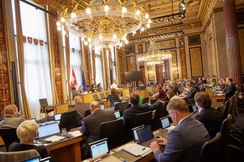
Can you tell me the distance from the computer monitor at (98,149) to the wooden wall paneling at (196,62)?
14.6 meters

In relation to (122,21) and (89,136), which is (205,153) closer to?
(89,136)

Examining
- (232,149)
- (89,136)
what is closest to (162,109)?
(232,149)

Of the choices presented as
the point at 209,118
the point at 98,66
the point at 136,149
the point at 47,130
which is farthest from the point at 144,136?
the point at 98,66

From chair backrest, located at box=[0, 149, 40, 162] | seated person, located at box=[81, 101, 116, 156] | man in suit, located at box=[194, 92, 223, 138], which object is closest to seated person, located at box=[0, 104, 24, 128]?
seated person, located at box=[81, 101, 116, 156]

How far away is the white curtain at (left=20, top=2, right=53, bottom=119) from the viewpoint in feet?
23.9

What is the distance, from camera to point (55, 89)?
8453 mm

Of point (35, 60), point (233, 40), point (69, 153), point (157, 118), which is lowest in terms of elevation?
point (69, 153)

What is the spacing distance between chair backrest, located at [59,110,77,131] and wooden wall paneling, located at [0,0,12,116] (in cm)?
348

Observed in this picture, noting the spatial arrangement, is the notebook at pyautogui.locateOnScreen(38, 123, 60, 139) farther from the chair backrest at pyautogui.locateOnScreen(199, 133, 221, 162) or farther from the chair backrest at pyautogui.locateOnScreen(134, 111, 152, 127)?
the chair backrest at pyautogui.locateOnScreen(199, 133, 221, 162)

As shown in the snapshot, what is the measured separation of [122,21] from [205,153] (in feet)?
15.4

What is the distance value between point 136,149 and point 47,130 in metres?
1.68

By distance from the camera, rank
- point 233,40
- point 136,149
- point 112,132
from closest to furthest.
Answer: point 136,149 → point 112,132 → point 233,40

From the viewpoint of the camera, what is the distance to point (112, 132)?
9.11ft

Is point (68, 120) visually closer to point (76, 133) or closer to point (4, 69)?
point (76, 133)
